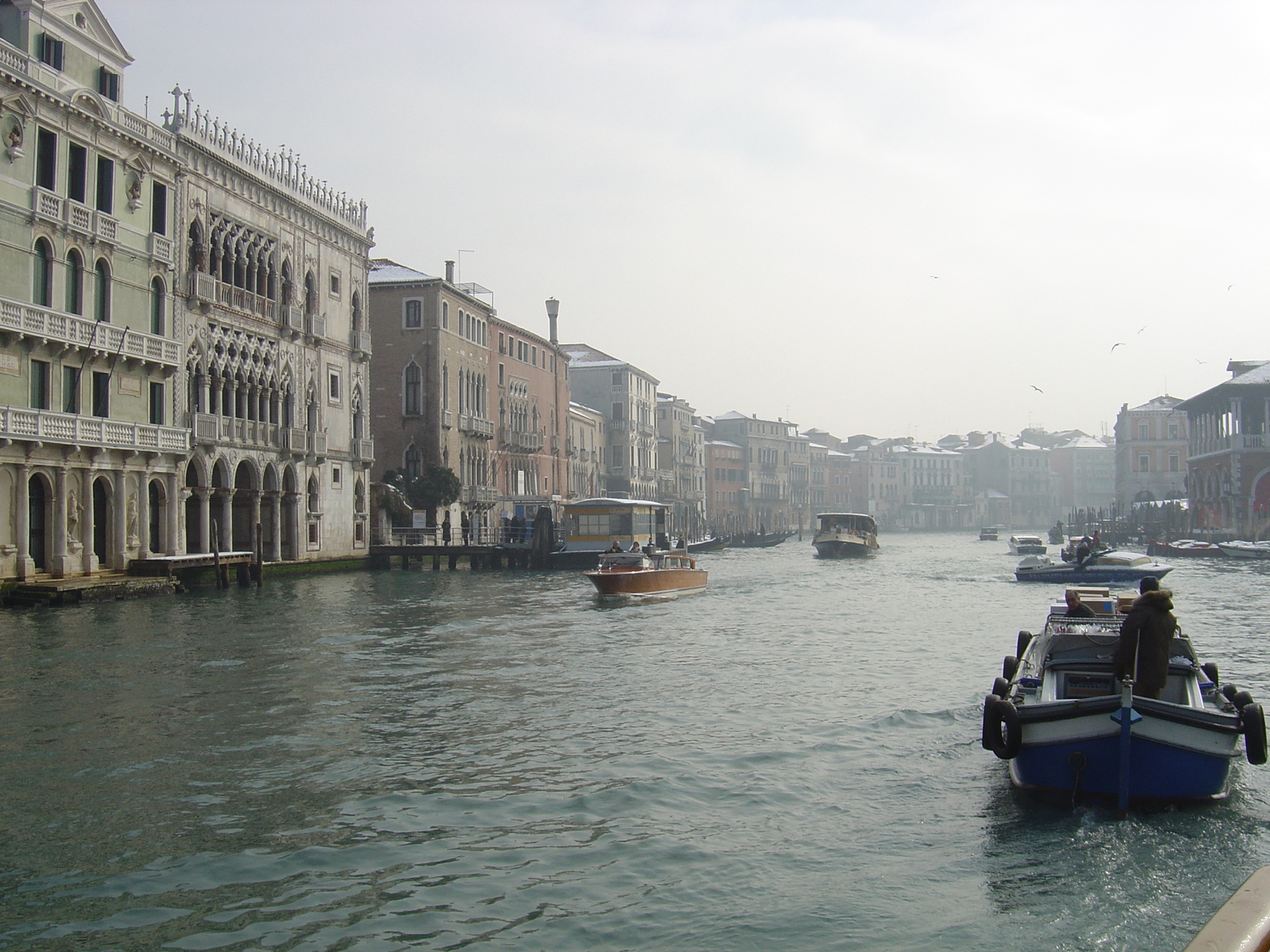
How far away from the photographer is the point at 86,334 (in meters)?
23.9

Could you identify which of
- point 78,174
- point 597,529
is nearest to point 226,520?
point 78,174

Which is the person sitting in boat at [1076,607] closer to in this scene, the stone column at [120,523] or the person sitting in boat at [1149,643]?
the person sitting in boat at [1149,643]

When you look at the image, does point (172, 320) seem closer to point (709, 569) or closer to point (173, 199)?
point (173, 199)

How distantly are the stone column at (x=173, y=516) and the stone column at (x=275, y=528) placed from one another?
5.44 meters

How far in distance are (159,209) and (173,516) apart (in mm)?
7478

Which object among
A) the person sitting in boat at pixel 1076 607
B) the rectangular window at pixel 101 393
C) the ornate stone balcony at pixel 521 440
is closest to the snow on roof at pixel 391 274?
the ornate stone balcony at pixel 521 440

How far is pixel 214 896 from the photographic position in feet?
19.8

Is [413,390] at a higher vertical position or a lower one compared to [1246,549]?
higher

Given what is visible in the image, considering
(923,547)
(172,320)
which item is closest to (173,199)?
(172,320)

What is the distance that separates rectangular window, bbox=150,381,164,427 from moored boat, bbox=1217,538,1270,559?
38438 mm

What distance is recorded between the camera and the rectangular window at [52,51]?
2347 centimetres

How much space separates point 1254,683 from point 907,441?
11904 centimetres

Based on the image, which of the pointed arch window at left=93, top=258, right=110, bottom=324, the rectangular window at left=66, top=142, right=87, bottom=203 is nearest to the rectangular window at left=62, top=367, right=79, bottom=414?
the pointed arch window at left=93, top=258, right=110, bottom=324

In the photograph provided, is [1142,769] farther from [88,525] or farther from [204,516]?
[204,516]
